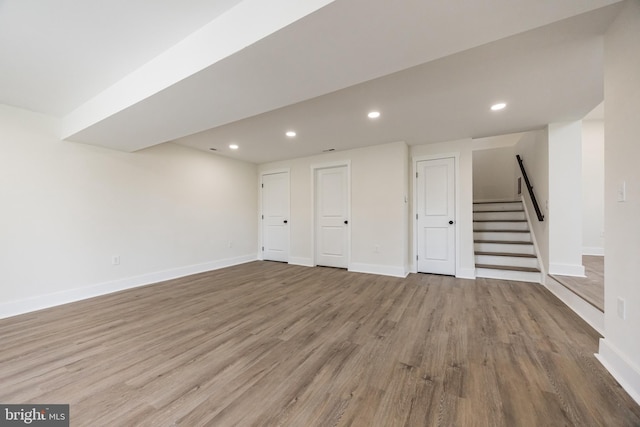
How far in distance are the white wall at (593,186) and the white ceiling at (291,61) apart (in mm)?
2549

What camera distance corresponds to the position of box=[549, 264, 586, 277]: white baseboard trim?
123 inches

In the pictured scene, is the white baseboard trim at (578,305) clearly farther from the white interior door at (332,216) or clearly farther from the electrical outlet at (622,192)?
the white interior door at (332,216)

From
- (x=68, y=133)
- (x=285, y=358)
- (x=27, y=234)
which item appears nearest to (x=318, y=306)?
(x=285, y=358)

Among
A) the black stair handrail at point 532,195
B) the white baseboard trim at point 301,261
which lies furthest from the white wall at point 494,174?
the white baseboard trim at point 301,261

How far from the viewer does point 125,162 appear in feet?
11.8

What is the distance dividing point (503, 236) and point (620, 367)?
3218 millimetres

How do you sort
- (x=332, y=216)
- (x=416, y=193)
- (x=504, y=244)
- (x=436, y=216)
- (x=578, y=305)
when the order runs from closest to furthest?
(x=578, y=305), (x=504, y=244), (x=436, y=216), (x=416, y=193), (x=332, y=216)

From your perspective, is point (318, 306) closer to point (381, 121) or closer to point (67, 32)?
point (381, 121)

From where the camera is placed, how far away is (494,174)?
6.43m

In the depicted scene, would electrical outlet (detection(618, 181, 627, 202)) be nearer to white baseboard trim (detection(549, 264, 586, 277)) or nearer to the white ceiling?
the white ceiling

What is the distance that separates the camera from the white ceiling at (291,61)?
1247 mm

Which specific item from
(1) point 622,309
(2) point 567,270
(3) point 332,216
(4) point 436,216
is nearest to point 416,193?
(4) point 436,216

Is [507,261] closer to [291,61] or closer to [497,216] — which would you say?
[497,216]

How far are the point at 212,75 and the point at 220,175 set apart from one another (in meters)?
3.56
